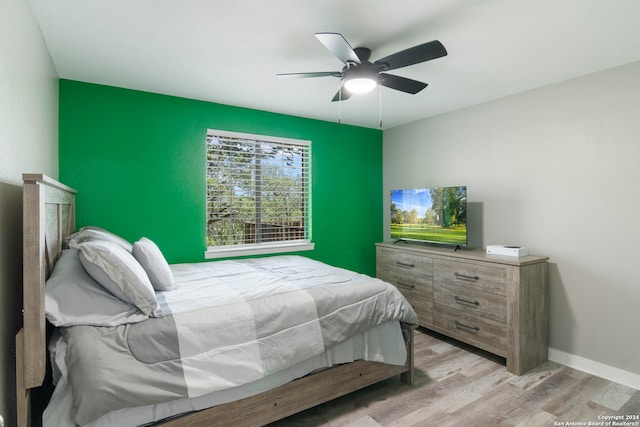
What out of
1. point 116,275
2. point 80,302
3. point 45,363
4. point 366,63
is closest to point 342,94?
point 366,63

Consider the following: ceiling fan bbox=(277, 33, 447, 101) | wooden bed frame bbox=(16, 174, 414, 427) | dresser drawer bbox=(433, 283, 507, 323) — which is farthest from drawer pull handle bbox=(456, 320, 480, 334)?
ceiling fan bbox=(277, 33, 447, 101)

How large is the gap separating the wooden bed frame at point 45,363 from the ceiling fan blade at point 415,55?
1867 mm

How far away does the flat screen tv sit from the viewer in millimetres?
3230

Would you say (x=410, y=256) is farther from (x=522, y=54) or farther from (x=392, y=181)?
(x=522, y=54)

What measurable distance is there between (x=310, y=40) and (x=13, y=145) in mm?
1721

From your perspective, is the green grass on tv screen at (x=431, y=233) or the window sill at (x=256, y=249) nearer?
the green grass on tv screen at (x=431, y=233)

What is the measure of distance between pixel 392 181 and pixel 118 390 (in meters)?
3.85

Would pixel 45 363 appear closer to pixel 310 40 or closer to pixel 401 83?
pixel 310 40

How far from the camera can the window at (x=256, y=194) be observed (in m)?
3.44

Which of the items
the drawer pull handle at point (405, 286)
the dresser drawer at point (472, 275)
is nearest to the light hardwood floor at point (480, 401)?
the dresser drawer at point (472, 275)

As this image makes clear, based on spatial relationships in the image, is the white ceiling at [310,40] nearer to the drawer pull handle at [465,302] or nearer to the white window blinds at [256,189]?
the white window blinds at [256,189]

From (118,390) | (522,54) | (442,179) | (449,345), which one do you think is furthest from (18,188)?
(442,179)

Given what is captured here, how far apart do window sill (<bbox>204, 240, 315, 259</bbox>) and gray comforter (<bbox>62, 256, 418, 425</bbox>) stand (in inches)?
34.8

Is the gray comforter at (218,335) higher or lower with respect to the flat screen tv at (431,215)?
lower
